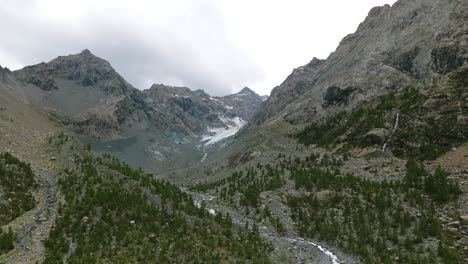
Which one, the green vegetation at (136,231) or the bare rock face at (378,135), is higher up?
the bare rock face at (378,135)

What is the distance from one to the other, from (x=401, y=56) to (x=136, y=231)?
111249 millimetres

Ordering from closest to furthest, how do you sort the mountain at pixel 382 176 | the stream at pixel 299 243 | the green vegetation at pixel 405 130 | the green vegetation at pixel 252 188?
1. the stream at pixel 299 243
2. the mountain at pixel 382 176
3. the green vegetation at pixel 252 188
4. the green vegetation at pixel 405 130

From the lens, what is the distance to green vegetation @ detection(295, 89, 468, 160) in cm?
5488

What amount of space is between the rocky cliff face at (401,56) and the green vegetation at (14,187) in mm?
83977

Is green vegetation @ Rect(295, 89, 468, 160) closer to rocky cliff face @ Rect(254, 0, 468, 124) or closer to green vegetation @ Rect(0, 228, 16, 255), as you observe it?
rocky cliff face @ Rect(254, 0, 468, 124)

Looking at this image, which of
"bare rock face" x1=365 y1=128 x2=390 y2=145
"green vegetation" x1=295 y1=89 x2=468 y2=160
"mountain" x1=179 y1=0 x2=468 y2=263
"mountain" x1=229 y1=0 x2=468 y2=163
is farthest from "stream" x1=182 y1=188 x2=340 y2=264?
"bare rock face" x1=365 y1=128 x2=390 y2=145

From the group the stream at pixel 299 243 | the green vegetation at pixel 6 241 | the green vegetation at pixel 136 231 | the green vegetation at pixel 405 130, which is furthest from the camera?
the green vegetation at pixel 405 130

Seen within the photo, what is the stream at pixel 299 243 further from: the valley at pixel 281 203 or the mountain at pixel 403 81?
the mountain at pixel 403 81

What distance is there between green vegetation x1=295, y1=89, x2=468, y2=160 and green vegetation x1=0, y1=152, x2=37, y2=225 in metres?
46.0

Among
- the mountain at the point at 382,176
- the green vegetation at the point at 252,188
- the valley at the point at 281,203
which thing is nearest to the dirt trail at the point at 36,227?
the valley at the point at 281,203

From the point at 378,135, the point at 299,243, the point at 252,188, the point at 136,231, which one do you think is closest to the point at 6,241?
the point at 136,231

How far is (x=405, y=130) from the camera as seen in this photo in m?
62.6

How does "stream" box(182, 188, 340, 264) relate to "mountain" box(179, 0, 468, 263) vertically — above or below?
below

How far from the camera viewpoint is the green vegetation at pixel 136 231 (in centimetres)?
2984
